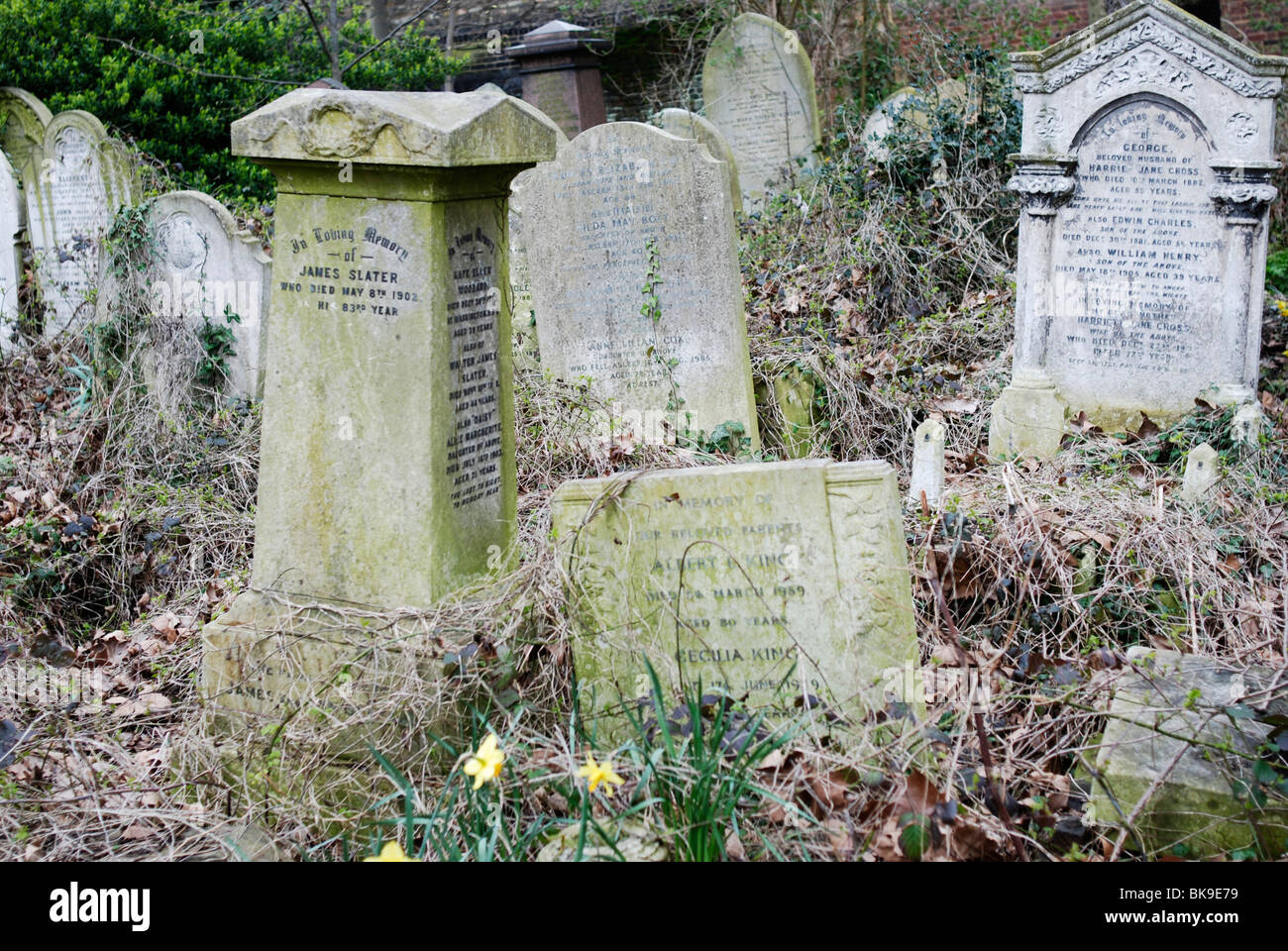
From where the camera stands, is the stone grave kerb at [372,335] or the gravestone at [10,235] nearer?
the stone grave kerb at [372,335]

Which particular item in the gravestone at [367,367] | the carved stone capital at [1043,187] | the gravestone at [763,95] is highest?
the gravestone at [763,95]

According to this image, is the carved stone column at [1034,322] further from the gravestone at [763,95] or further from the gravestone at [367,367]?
the gravestone at [763,95]

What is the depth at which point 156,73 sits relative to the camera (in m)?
10.5

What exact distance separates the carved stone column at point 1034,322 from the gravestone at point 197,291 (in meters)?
4.23

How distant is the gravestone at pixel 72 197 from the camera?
29.1ft

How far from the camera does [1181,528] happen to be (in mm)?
4465

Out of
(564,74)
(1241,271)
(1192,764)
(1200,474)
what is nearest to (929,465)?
(1200,474)

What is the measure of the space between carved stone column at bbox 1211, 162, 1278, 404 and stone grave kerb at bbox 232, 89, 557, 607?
3745 mm

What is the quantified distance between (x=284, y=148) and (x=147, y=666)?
2.07 meters

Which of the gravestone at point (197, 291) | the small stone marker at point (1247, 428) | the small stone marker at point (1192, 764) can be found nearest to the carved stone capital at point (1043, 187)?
the small stone marker at point (1247, 428)

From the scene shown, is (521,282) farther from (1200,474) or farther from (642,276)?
(1200,474)

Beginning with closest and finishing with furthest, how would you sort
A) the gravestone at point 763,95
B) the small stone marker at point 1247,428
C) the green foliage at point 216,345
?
the small stone marker at point 1247,428
the green foliage at point 216,345
the gravestone at point 763,95

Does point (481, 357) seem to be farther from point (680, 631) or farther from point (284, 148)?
point (680, 631)

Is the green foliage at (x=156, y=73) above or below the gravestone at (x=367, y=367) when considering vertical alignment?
above
